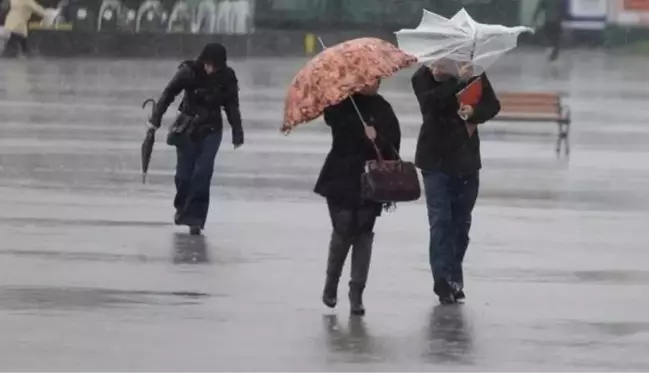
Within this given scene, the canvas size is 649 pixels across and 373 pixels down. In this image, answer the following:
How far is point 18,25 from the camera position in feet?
130

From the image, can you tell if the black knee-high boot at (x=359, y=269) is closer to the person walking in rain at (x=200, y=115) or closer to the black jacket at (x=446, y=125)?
the black jacket at (x=446, y=125)

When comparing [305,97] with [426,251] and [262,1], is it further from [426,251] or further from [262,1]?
[262,1]

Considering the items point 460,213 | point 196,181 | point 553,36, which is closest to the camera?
point 460,213

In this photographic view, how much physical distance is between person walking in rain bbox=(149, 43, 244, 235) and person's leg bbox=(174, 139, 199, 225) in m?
0.01

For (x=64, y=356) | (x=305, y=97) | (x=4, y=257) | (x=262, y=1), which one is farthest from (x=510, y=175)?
(x=262, y=1)

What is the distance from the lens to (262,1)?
4953 cm

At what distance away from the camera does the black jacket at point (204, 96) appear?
1434 cm

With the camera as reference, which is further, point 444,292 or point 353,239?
point 444,292

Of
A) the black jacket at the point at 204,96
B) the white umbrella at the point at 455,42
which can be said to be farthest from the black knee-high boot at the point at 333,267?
the black jacket at the point at 204,96

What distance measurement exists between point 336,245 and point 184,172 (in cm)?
388

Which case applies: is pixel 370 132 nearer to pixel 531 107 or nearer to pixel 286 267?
pixel 286 267

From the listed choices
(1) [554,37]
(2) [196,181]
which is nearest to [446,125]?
(2) [196,181]

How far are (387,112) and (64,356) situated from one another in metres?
2.53

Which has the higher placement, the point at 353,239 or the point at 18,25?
the point at 353,239
